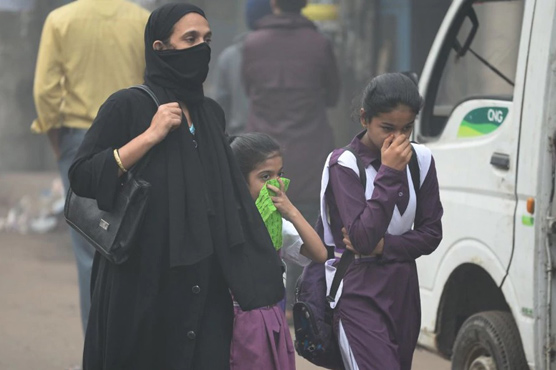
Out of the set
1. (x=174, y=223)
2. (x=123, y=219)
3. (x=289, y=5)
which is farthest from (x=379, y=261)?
(x=289, y=5)

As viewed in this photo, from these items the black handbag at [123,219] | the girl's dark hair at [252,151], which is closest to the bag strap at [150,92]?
the black handbag at [123,219]

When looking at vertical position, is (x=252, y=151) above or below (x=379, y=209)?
above

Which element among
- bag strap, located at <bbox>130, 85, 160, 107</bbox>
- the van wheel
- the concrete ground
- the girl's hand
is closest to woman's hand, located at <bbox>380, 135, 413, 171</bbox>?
the girl's hand

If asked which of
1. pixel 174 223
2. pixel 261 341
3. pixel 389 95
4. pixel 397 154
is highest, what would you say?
pixel 389 95

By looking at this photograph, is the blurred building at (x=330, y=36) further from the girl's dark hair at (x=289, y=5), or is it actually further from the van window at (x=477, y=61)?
the van window at (x=477, y=61)

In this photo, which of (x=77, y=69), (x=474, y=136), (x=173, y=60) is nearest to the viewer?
(x=173, y=60)

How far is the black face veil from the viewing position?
368 centimetres

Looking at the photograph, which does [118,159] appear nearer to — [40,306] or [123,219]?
[123,219]

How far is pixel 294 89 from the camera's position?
7.86 m

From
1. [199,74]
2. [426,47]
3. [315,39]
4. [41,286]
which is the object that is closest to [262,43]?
[315,39]

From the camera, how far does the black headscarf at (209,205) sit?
3621mm

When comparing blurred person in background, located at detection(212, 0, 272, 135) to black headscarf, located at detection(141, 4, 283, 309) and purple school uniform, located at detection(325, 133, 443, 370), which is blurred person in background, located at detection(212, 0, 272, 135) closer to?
purple school uniform, located at detection(325, 133, 443, 370)

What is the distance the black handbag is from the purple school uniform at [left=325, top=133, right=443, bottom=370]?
0.75 meters

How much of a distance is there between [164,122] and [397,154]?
2.56 ft
